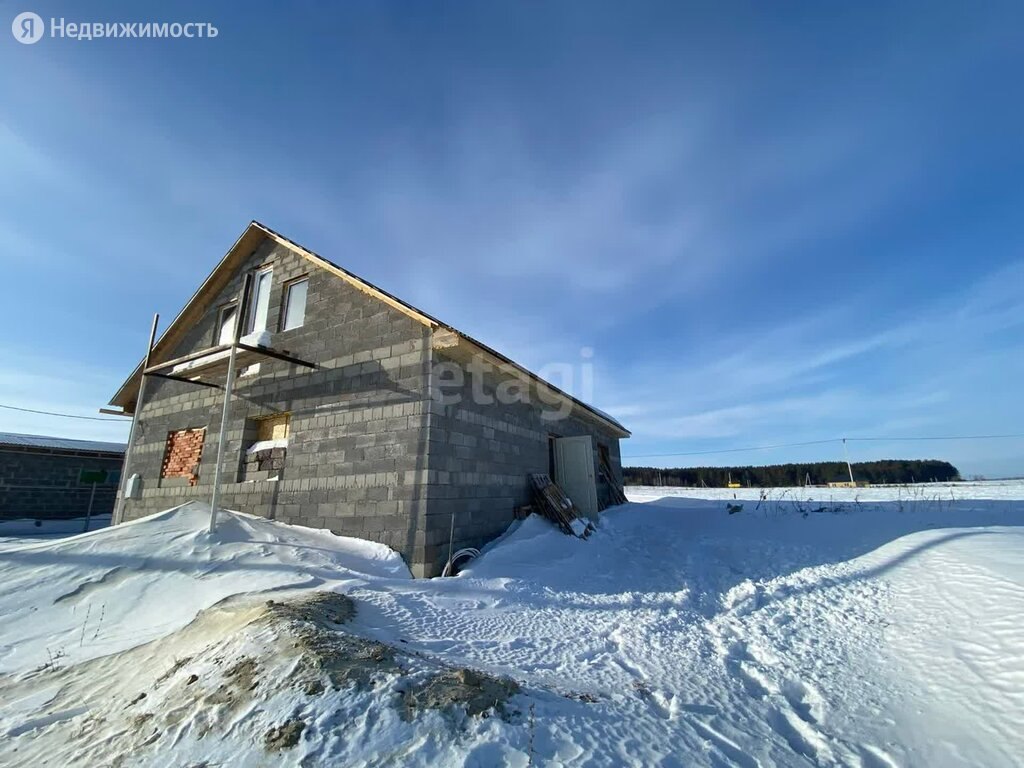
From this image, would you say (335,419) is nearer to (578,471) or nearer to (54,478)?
(578,471)

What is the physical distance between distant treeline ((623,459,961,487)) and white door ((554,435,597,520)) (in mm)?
33217

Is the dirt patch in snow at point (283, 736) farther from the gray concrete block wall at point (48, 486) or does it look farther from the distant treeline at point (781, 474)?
the distant treeline at point (781, 474)

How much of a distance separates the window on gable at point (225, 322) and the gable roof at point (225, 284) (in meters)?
0.63

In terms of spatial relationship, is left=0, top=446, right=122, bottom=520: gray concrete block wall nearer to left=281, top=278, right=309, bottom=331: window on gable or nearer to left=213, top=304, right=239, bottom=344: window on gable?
left=213, top=304, right=239, bottom=344: window on gable

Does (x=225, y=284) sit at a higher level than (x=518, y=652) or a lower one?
higher

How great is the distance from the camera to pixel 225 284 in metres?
11.5

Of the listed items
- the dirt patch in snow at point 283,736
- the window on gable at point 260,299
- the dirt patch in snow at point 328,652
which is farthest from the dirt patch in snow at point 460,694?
the window on gable at point 260,299

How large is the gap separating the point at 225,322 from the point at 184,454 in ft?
10.9

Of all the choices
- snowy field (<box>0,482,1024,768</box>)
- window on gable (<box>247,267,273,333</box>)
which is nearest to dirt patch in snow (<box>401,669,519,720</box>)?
snowy field (<box>0,482,1024,768</box>)

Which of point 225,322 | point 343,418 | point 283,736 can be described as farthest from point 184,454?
point 283,736

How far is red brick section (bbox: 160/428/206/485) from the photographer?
10102mm

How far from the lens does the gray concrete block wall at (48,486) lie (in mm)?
14234

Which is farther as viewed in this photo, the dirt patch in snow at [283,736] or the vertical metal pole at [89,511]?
the vertical metal pole at [89,511]

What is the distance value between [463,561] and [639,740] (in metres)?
5.00
